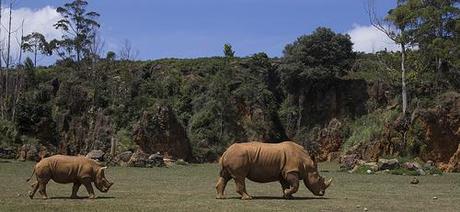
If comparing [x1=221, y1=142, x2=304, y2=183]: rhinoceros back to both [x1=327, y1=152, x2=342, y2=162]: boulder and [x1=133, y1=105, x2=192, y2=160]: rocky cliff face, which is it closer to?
[x1=133, y1=105, x2=192, y2=160]: rocky cliff face

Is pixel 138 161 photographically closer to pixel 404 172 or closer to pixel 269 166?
pixel 404 172

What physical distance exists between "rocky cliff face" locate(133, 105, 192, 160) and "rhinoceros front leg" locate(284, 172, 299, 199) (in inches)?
1331

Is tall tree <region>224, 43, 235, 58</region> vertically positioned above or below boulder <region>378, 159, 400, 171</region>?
above

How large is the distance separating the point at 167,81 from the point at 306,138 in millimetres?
17332

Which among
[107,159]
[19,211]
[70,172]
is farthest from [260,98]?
[19,211]

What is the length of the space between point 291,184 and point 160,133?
114 ft

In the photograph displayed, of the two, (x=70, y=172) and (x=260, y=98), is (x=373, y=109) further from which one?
(x=70, y=172)

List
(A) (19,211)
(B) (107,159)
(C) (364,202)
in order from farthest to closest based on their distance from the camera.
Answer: (B) (107,159)
(C) (364,202)
(A) (19,211)

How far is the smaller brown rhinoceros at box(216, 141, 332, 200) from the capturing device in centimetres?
1881

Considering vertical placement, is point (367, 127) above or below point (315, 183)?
above

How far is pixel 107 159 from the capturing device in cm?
4547

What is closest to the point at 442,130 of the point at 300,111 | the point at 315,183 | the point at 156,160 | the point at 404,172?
Answer: the point at 404,172

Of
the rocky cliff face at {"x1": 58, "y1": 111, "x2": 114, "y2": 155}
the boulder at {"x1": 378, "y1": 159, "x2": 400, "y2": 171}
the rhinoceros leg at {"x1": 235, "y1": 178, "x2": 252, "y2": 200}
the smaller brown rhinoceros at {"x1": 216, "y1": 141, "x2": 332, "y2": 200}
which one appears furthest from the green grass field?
the rocky cliff face at {"x1": 58, "y1": 111, "x2": 114, "y2": 155}

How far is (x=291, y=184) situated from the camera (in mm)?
18766
